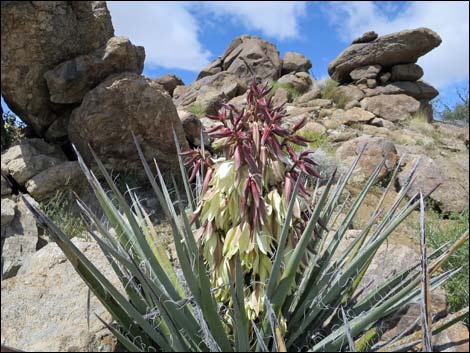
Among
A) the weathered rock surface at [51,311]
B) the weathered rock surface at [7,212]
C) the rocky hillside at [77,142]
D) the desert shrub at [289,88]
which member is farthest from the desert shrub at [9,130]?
the desert shrub at [289,88]

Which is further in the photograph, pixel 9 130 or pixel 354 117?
pixel 354 117

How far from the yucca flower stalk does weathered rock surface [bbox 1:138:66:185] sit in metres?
3.01

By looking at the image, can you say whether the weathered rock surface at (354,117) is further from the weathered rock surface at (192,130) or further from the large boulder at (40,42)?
the large boulder at (40,42)

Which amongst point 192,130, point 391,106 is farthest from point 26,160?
point 391,106

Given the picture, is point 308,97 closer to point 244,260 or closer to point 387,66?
point 387,66

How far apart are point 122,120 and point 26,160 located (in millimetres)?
972

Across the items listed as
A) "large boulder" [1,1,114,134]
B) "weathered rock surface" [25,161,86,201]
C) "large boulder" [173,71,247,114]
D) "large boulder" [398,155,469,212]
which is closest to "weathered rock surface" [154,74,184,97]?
"large boulder" [173,71,247,114]

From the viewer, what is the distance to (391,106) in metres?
9.46

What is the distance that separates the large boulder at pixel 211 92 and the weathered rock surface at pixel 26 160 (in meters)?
3.13

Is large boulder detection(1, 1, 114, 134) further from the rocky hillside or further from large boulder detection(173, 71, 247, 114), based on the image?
large boulder detection(173, 71, 247, 114)

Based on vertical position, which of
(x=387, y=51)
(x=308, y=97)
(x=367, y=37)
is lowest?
(x=308, y=97)

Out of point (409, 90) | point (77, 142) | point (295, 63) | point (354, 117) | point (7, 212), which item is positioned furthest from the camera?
point (295, 63)

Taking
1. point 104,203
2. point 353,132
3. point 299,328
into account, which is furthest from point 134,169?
point 353,132

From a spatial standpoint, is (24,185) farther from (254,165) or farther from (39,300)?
(254,165)
